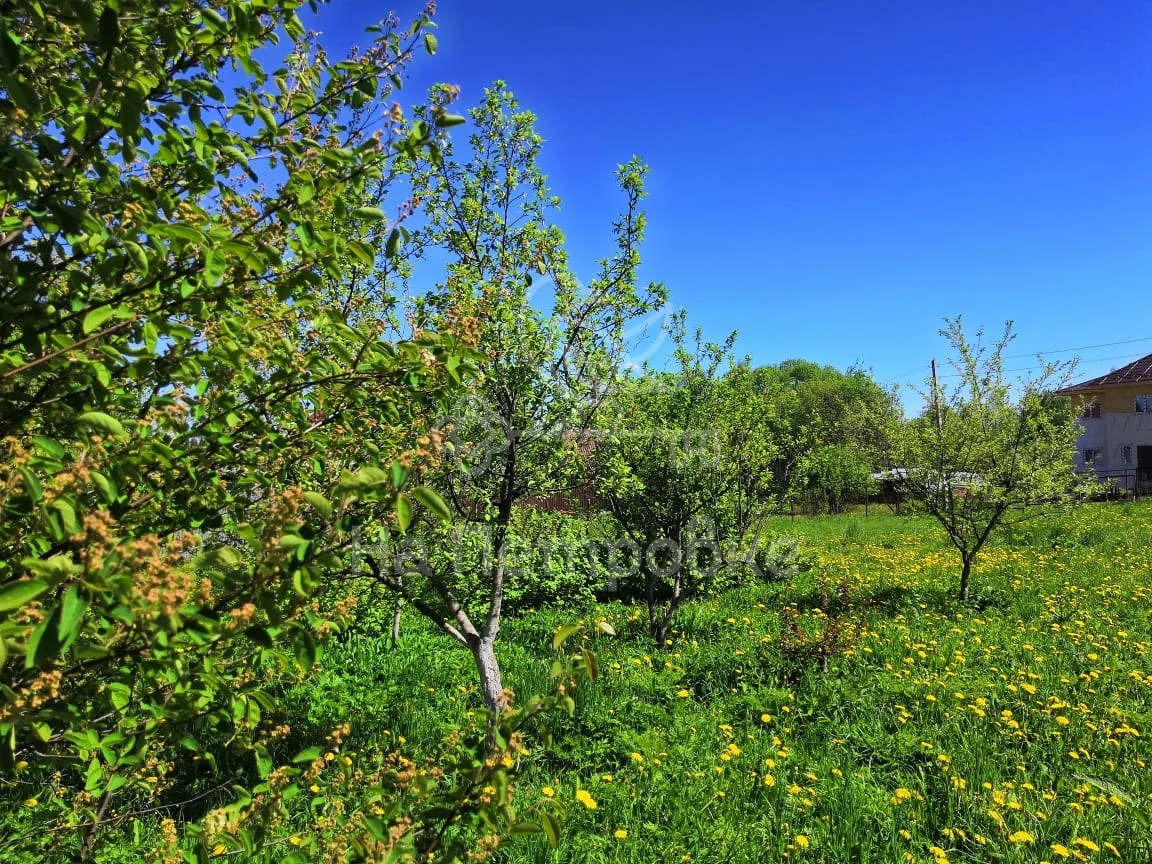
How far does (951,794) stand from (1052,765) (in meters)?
0.98

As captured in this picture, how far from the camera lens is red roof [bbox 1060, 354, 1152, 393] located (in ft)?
106

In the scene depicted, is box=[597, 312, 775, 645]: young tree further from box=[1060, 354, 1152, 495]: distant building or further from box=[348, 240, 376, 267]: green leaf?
box=[1060, 354, 1152, 495]: distant building

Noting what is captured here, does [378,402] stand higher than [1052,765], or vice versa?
[378,402]

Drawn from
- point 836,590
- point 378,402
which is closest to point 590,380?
point 378,402

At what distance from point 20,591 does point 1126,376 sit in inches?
1753

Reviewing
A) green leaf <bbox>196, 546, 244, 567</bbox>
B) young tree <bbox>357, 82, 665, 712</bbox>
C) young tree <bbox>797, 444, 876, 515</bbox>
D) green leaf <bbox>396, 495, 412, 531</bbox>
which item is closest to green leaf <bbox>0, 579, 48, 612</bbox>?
green leaf <bbox>196, 546, 244, 567</bbox>

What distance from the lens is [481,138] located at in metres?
4.27

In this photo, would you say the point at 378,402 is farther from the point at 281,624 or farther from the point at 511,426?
the point at 511,426

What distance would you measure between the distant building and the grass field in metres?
30.9

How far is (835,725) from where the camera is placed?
4734 mm

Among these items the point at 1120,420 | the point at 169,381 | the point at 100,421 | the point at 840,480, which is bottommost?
the point at 100,421

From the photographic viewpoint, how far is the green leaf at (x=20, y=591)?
840 millimetres

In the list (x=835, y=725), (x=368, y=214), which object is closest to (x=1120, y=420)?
(x=835, y=725)

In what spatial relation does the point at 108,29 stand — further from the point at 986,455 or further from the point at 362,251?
the point at 986,455
